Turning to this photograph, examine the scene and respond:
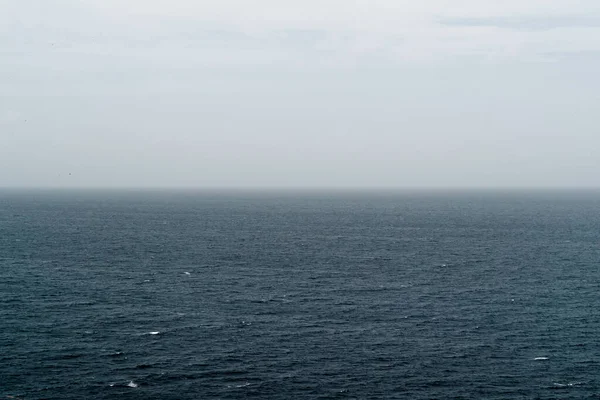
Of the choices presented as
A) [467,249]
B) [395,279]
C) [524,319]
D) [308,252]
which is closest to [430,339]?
[524,319]

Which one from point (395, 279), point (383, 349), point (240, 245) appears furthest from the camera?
point (240, 245)

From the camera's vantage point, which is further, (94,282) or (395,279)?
(395,279)

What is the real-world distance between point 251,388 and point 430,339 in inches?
1268

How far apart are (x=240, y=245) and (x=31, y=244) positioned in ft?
214

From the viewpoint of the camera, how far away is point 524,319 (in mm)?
103438

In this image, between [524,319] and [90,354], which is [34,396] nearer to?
[90,354]

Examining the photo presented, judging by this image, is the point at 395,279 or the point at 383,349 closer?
the point at 383,349

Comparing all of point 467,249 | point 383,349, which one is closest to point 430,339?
point 383,349

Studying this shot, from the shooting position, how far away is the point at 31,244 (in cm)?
18600

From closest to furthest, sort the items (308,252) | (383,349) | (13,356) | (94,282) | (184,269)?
(13,356), (383,349), (94,282), (184,269), (308,252)

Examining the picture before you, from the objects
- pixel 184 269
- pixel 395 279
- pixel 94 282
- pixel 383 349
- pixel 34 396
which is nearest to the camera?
pixel 34 396

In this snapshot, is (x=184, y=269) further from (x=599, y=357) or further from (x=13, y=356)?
(x=599, y=357)

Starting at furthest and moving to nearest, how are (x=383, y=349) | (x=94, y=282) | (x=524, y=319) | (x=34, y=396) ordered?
(x=94, y=282)
(x=524, y=319)
(x=383, y=349)
(x=34, y=396)

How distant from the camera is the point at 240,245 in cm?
19300
